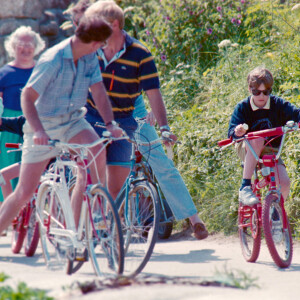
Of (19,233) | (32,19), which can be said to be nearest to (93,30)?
(19,233)

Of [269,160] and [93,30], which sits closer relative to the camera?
[93,30]

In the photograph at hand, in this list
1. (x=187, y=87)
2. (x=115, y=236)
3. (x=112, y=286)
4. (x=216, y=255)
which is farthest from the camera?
(x=187, y=87)

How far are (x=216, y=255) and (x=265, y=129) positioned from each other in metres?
1.14

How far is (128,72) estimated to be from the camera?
198 inches

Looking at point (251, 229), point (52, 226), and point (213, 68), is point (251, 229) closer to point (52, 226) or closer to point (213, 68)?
point (52, 226)

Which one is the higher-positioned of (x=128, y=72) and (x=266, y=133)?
(x=128, y=72)

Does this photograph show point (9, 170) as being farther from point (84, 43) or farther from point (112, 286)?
point (112, 286)

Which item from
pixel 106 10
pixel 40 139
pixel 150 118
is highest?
pixel 106 10

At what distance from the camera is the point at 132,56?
197 inches

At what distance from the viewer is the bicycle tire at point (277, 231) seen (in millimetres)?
4629

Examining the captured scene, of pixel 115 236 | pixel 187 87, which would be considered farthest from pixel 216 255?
pixel 187 87

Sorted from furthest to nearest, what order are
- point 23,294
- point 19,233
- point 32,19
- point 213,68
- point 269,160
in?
1. point 32,19
2. point 213,68
3. point 19,233
4. point 269,160
5. point 23,294

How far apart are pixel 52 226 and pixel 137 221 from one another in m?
0.62

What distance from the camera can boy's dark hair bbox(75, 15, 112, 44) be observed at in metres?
4.09
